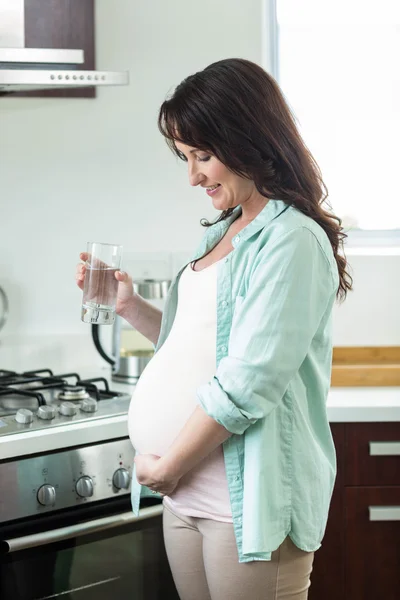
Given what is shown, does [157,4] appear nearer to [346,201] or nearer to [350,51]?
[350,51]

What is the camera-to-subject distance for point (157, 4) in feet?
7.93

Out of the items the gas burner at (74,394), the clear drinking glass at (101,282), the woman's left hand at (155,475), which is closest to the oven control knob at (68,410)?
the gas burner at (74,394)

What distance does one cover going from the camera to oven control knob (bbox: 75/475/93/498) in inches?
64.0

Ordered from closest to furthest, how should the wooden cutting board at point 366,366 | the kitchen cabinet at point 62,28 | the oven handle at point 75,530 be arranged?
the oven handle at point 75,530, the kitchen cabinet at point 62,28, the wooden cutting board at point 366,366

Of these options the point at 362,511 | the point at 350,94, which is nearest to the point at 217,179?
the point at 362,511

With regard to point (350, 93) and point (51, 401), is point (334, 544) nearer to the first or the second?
point (51, 401)

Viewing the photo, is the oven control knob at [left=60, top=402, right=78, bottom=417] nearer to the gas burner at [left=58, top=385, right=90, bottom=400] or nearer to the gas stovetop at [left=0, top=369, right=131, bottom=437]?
the gas stovetop at [left=0, top=369, right=131, bottom=437]

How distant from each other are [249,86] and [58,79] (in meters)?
0.76

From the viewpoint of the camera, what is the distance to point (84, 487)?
1630 millimetres

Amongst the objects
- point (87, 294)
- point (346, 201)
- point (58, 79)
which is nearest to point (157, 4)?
point (58, 79)

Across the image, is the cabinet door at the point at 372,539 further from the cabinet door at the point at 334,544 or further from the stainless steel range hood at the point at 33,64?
the stainless steel range hood at the point at 33,64

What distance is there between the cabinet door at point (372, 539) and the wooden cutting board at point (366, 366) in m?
0.42

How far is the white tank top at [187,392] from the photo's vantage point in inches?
51.1

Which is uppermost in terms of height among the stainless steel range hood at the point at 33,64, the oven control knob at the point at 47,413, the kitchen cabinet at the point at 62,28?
the kitchen cabinet at the point at 62,28
